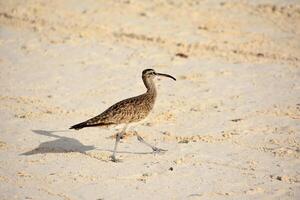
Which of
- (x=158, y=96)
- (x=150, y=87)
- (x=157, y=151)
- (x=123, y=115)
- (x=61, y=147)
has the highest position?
(x=150, y=87)

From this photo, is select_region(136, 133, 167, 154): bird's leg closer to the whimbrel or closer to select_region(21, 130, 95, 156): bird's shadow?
the whimbrel

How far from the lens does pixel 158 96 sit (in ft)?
44.4

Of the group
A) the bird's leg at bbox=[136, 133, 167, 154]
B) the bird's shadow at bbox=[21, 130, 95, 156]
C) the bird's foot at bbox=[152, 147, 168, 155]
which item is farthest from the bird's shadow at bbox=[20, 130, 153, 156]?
the bird's foot at bbox=[152, 147, 168, 155]

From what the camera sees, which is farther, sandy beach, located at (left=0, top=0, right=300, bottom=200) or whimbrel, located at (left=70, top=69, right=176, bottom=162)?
whimbrel, located at (left=70, top=69, right=176, bottom=162)

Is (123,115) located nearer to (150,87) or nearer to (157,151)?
(157,151)

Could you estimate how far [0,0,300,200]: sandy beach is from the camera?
32.4ft

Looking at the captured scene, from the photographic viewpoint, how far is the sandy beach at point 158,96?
9.88 meters

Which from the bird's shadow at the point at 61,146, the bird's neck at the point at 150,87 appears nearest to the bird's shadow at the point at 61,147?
the bird's shadow at the point at 61,146

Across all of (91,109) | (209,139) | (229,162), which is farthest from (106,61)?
(229,162)

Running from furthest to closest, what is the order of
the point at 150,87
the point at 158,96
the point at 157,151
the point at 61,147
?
the point at 158,96 < the point at 150,87 < the point at 61,147 < the point at 157,151

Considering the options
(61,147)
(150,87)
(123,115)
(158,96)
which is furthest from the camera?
(158,96)

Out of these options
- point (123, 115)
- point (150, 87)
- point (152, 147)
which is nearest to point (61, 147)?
point (123, 115)

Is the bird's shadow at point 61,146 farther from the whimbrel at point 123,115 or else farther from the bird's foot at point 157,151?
the bird's foot at point 157,151

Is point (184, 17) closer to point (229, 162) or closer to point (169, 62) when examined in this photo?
point (169, 62)
